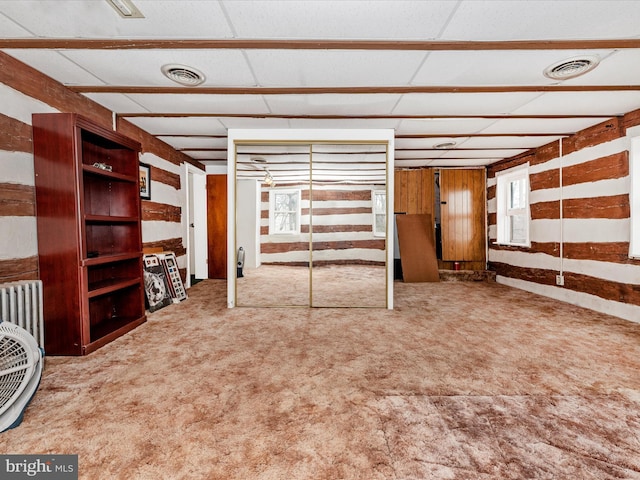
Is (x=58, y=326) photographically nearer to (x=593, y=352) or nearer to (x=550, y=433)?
(x=550, y=433)

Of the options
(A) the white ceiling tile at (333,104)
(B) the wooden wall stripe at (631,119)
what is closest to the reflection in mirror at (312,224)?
(A) the white ceiling tile at (333,104)

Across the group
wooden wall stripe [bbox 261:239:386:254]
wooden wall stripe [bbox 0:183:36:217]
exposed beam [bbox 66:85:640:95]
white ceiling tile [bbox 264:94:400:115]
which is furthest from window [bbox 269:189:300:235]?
wooden wall stripe [bbox 0:183:36:217]

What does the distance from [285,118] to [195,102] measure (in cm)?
103

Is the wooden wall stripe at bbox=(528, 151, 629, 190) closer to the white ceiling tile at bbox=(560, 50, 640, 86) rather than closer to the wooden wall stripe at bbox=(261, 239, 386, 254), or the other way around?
the white ceiling tile at bbox=(560, 50, 640, 86)

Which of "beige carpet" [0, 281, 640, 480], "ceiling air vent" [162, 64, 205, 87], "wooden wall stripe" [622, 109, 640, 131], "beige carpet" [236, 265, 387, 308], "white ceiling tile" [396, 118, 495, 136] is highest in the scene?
"ceiling air vent" [162, 64, 205, 87]

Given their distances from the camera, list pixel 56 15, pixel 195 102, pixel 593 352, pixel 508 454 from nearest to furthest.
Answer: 1. pixel 508 454
2. pixel 56 15
3. pixel 593 352
4. pixel 195 102

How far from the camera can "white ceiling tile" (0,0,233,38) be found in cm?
179

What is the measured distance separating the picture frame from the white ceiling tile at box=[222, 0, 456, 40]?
2926 mm

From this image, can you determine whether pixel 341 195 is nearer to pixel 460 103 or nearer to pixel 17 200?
pixel 460 103

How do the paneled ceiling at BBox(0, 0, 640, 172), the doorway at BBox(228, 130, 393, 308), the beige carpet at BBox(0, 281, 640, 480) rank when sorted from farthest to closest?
the doorway at BBox(228, 130, 393, 308)
the paneled ceiling at BBox(0, 0, 640, 172)
the beige carpet at BBox(0, 281, 640, 480)

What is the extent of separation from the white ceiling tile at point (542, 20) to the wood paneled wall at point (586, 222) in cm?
228

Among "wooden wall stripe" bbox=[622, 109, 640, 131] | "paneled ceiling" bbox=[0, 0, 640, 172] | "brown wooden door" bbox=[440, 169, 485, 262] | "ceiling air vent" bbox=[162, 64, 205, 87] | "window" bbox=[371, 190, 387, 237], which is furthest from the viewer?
"brown wooden door" bbox=[440, 169, 485, 262]

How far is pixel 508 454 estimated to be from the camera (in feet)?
4.83

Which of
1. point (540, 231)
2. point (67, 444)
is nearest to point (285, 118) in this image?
point (67, 444)
